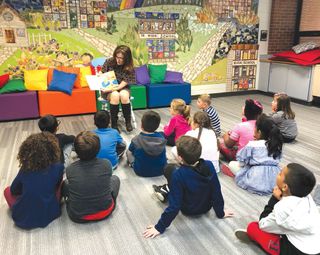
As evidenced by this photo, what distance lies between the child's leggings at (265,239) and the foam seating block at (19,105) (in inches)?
155

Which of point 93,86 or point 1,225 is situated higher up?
point 93,86

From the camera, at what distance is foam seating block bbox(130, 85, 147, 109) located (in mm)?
5410

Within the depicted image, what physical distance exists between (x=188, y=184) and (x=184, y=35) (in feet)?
15.2

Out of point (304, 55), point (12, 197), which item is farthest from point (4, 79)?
point (304, 55)

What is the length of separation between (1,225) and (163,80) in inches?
161

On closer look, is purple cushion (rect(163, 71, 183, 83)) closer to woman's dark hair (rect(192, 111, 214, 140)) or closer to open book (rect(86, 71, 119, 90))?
open book (rect(86, 71, 119, 90))

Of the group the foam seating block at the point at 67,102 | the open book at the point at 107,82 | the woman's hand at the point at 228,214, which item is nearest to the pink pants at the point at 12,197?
the woman's hand at the point at 228,214

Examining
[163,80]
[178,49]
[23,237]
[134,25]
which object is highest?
[134,25]

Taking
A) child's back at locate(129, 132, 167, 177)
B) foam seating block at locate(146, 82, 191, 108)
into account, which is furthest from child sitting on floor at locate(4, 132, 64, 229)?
foam seating block at locate(146, 82, 191, 108)

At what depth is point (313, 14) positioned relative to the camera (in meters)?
6.55

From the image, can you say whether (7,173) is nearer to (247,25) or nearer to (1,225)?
(1,225)

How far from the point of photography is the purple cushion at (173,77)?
581 centimetres

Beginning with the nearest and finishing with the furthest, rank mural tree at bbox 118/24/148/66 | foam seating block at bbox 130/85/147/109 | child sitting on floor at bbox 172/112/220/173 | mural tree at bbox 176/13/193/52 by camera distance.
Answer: child sitting on floor at bbox 172/112/220/173
foam seating block at bbox 130/85/147/109
mural tree at bbox 118/24/148/66
mural tree at bbox 176/13/193/52

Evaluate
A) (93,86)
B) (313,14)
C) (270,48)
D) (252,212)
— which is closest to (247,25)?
(270,48)
